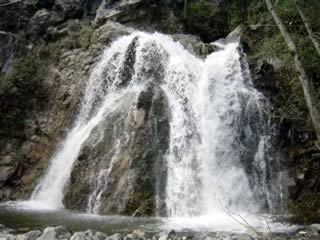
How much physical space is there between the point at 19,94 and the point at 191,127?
26.1ft

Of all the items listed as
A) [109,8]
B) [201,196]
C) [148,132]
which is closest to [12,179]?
[148,132]

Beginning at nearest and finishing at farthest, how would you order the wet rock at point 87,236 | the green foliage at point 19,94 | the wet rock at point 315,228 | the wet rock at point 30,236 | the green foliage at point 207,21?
the wet rock at point 87,236 → the wet rock at point 30,236 → the wet rock at point 315,228 → the green foliage at point 19,94 → the green foliage at point 207,21

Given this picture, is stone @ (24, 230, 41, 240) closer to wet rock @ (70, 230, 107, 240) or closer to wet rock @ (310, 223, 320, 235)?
wet rock @ (70, 230, 107, 240)

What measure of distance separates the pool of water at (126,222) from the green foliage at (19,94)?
6.01 meters

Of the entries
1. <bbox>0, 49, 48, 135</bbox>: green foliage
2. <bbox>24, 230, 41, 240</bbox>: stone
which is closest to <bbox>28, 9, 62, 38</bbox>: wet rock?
<bbox>0, 49, 48, 135</bbox>: green foliage

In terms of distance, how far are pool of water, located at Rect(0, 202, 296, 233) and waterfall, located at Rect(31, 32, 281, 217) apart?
0.88 m

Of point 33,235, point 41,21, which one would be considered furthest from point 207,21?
point 33,235

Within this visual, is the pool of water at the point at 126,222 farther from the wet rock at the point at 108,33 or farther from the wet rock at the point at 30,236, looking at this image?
the wet rock at the point at 108,33

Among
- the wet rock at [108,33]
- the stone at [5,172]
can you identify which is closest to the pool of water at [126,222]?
the stone at [5,172]

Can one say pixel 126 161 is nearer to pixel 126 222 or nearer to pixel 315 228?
pixel 126 222

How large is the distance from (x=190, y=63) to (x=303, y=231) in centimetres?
841

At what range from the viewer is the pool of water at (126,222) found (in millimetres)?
10070

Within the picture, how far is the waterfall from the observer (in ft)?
42.4

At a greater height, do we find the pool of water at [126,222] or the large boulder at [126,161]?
the large boulder at [126,161]
